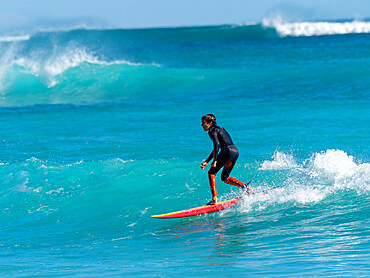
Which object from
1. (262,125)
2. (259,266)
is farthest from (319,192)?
(262,125)

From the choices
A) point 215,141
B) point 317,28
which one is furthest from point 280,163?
point 317,28

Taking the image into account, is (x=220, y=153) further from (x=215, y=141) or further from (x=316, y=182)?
(x=316, y=182)

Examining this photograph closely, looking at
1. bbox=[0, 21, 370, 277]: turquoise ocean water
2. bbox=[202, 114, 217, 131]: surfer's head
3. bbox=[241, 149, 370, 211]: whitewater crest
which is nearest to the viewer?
bbox=[0, 21, 370, 277]: turquoise ocean water

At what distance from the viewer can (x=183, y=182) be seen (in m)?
10.4

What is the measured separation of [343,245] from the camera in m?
6.69

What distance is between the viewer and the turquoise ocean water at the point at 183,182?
6582 millimetres

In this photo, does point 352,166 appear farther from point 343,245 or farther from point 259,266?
point 259,266

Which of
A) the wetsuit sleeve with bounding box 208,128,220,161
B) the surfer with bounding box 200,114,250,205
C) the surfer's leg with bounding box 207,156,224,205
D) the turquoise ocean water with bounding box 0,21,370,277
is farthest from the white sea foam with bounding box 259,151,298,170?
the wetsuit sleeve with bounding box 208,128,220,161

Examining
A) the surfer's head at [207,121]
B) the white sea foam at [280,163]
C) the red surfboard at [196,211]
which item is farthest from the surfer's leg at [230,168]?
the white sea foam at [280,163]

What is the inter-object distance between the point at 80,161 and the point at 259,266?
6.60 metres

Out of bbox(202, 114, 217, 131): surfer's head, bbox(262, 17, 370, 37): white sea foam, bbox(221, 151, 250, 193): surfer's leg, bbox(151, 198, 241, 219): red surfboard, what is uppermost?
bbox(262, 17, 370, 37): white sea foam

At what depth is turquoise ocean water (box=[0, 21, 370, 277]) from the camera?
6582 millimetres

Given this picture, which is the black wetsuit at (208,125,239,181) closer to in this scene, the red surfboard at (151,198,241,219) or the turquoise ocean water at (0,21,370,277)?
the red surfboard at (151,198,241,219)

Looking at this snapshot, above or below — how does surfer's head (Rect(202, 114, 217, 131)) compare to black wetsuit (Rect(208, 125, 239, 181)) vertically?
above
